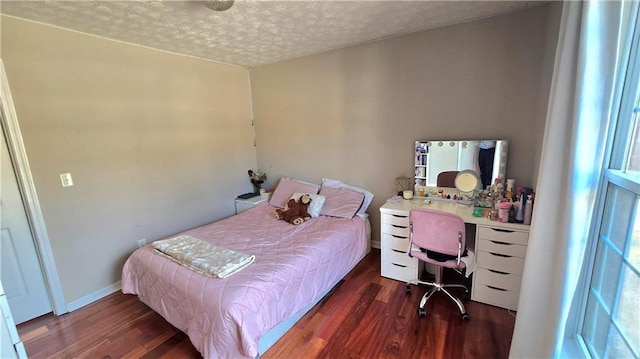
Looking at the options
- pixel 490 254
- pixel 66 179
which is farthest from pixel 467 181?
pixel 66 179

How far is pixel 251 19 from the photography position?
7.00 feet

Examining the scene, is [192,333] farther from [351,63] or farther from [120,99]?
[351,63]

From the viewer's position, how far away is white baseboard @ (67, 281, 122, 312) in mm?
2336

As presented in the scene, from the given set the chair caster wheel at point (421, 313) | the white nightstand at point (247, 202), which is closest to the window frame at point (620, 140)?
the chair caster wheel at point (421, 313)

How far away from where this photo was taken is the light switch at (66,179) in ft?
7.34

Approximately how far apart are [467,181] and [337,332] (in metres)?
1.81

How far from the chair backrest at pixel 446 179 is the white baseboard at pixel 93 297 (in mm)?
3402

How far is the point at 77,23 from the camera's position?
6.85 ft

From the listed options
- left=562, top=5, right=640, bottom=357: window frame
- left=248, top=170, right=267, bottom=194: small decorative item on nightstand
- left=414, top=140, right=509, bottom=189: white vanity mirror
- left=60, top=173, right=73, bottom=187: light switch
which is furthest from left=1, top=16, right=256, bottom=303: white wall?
left=562, top=5, right=640, bottom=357: window frame

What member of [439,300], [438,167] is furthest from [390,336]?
[438,167]

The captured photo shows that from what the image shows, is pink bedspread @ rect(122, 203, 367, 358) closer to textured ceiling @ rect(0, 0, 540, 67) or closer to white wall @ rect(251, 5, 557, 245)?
white wall @ rect(251, 5, 557, 245)

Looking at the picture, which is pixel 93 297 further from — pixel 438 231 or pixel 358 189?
pixel 438 231

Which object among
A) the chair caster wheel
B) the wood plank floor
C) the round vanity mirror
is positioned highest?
the round vanity mirror

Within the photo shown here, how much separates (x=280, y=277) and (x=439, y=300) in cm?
141
